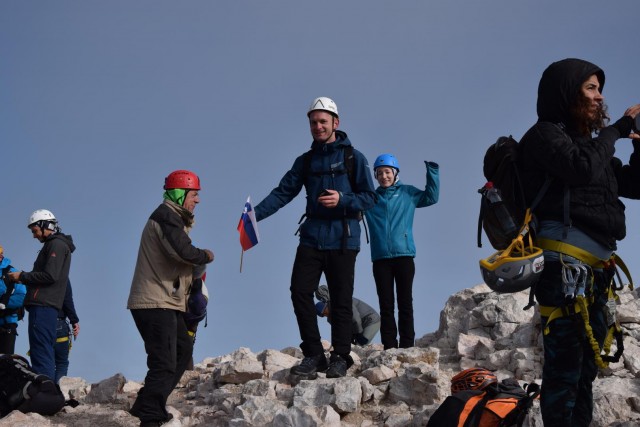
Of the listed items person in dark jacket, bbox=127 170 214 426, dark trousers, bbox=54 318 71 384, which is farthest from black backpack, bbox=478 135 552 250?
dark trousers, bbox=54 318 71 384

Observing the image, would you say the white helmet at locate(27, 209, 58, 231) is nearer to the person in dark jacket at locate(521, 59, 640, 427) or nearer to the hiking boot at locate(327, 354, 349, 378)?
the hiking boot at locate(327, 354, 349, 378)

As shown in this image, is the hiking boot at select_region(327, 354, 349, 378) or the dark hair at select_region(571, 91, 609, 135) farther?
the hiking boot at select_region(327, 354, 349, 378)

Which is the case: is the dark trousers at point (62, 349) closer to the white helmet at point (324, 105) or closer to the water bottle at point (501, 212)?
the white helmet at point (324, 105)

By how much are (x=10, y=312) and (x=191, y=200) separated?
588 cm

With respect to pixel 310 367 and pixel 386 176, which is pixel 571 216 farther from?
pixel 386 176

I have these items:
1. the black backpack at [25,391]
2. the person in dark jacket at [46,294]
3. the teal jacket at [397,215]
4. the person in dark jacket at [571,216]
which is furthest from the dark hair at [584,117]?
the person in dark jacket at [46,294]

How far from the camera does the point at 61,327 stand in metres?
12.3

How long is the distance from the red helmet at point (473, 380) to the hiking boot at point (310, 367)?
2.29m

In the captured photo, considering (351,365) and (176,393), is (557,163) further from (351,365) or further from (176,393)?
(176,393)

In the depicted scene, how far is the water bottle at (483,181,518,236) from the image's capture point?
4785mm

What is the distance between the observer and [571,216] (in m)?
4.73

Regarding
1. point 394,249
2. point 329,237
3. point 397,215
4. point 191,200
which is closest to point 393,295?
point 394,249

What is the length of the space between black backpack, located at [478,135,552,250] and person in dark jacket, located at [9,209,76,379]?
774 cm

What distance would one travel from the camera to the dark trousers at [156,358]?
774 cm
